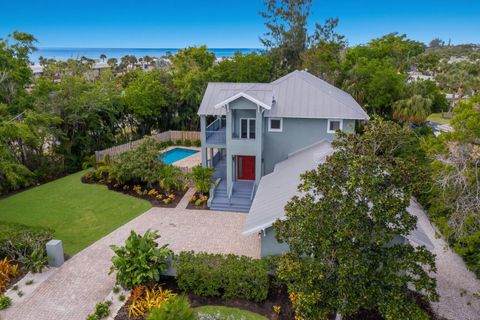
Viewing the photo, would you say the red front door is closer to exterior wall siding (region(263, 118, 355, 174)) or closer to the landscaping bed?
exterior wall siding (region(263, 118, 355, 174))

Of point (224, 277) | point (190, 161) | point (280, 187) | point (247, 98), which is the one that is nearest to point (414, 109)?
point (247, 98)

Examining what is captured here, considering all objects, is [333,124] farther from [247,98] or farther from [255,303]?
[255,303]

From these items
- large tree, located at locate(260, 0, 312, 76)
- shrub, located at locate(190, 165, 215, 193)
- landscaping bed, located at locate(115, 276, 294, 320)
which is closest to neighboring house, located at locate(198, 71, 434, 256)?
shrub, located at locate(190, 165, 215, 193)

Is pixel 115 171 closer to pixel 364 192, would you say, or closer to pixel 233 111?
pixel 233 111

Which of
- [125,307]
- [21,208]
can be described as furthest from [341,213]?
[21,208]

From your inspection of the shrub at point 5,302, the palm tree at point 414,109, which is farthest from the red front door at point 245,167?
the palm tree at point 414,109

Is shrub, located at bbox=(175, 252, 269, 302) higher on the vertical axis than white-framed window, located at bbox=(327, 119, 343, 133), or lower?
lower
